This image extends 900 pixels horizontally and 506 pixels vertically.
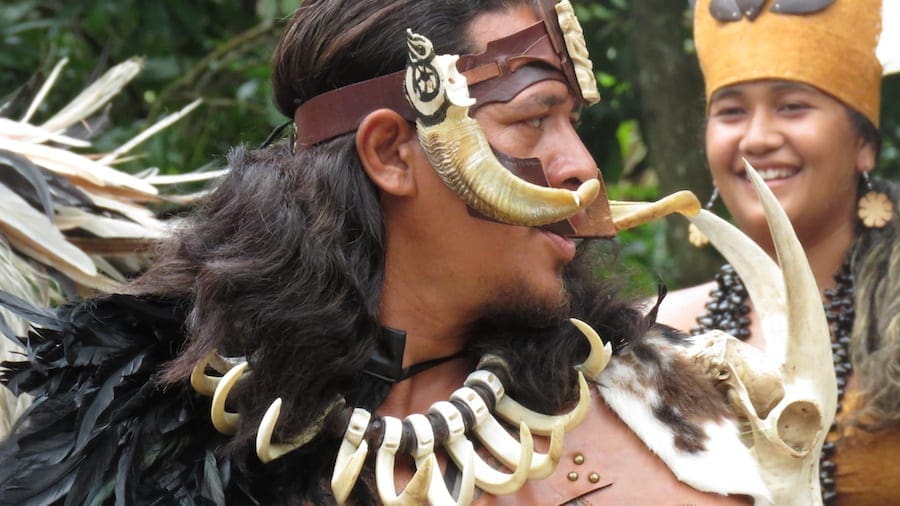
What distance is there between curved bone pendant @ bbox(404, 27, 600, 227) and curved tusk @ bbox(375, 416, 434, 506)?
1.14ft

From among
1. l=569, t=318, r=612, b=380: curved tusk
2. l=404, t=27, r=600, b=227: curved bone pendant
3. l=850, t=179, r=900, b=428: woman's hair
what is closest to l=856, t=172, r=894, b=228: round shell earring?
l=850, t=179, r=900, b=428: woman's hair

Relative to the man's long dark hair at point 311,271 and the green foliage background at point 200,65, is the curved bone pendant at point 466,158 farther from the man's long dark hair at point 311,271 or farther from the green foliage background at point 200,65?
the green foliage background at point 200,65

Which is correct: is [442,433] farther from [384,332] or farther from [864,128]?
[864,128]

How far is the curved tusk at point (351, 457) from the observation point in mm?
2215

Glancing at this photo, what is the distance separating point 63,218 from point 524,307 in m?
1.12

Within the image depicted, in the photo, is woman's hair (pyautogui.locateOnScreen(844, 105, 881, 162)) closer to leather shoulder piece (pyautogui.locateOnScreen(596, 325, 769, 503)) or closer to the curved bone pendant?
leather shoulder piece (pyautogui.locateOnScreen(596, 325, 769, 503))

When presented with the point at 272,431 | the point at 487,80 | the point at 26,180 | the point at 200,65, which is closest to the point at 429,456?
the point at 272,431

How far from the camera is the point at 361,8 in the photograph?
237 centimetres

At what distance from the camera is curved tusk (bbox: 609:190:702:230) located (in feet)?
8.17

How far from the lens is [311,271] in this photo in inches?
91.9

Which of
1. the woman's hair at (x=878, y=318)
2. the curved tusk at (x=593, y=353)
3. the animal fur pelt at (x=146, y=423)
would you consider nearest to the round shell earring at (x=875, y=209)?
the woman's hair at (x=878, y=318)

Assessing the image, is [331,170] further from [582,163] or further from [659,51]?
[659,51]

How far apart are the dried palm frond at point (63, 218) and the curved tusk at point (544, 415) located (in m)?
0.73

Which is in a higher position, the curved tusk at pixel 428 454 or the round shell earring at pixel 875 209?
the curved tusk at pixel 428 454
